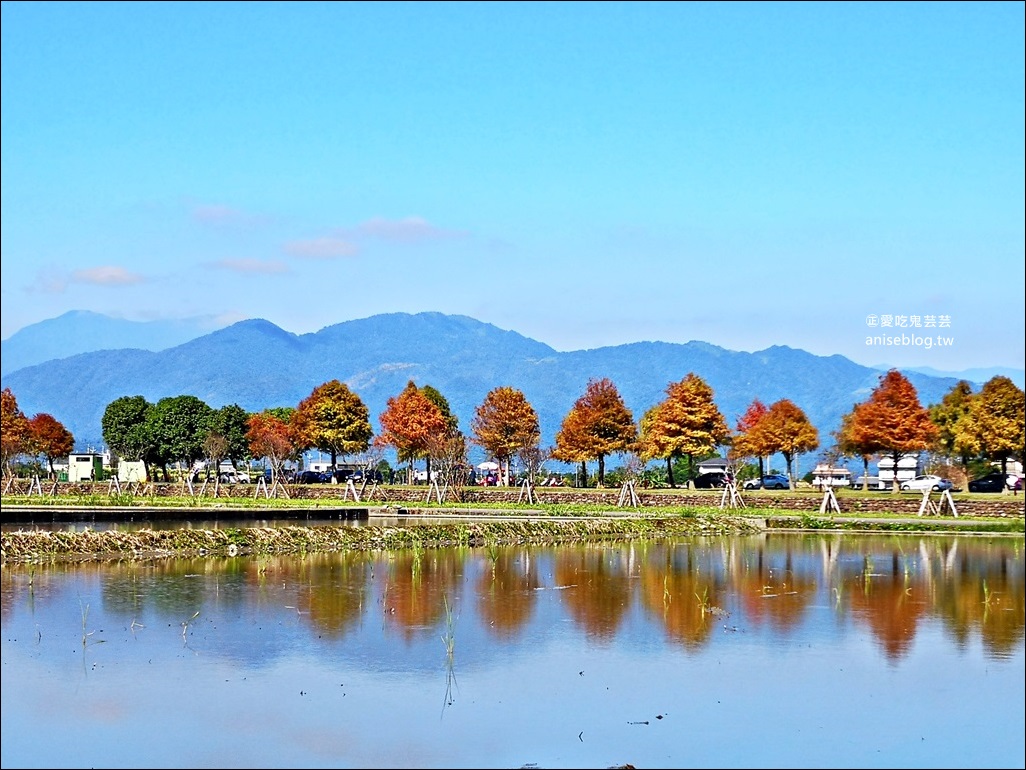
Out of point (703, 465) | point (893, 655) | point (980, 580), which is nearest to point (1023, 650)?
point (893, 655)

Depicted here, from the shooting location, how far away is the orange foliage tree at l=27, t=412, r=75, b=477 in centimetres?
6906

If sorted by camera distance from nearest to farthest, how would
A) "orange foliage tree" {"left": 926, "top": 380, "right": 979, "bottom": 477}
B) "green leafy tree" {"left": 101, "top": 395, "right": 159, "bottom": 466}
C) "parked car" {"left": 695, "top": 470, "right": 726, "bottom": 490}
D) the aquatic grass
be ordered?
the aquatic grass, "orange foliage tree" {"left": 926, "top": 380, "right": 979, "bottom": 477}, "parked car" {"left": 695, "top": 470, "right": 726, "bottom": 490}, "green leafy tree" {"left": 101, "top": 395, "right": 159, "bottom": 466}

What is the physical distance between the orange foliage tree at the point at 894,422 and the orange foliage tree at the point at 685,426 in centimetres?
693

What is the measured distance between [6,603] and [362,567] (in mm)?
8067

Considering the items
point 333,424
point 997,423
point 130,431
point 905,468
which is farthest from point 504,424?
point 905,468

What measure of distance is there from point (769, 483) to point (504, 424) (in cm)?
1407

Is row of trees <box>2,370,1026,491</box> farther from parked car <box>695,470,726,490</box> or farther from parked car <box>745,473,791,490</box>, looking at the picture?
parked car <box>695,470,726,490</box>

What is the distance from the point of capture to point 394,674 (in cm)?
1409

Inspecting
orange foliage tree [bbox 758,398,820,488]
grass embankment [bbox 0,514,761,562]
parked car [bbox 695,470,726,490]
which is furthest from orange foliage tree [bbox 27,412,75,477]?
grass embankment [bbox 0,514,761,562]

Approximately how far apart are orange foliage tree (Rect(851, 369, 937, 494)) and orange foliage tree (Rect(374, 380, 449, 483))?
23114 millimetres

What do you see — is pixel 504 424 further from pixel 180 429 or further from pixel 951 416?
pixel 951 416

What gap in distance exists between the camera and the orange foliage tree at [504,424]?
6209cm

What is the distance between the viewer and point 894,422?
2066 inches

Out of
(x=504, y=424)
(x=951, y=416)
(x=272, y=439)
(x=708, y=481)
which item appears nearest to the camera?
(x=272, y=439)
